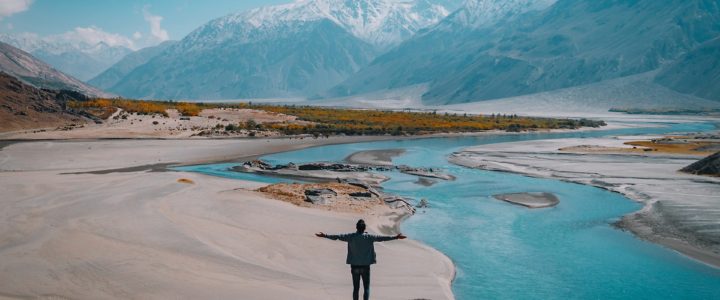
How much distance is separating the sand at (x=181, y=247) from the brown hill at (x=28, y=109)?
1836 inches

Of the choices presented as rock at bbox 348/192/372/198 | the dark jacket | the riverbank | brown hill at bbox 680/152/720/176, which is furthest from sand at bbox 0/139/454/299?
brown hill at bbox 680/152/720/176

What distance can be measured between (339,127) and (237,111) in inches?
978

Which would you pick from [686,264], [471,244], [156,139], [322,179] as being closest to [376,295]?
[471,244]

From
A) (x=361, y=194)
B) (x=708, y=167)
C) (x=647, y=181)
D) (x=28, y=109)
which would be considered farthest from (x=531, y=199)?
(x=28, y=109)

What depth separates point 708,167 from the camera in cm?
3947

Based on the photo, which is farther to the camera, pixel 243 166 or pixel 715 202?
pixel 243 166

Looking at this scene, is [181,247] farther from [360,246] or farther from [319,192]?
[319,192]

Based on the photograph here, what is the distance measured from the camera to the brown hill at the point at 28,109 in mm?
72500

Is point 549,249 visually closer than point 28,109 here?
Yes

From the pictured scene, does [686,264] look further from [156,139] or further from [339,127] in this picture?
[339,127]

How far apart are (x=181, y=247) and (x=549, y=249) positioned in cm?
1252

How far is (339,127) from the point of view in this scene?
300ft

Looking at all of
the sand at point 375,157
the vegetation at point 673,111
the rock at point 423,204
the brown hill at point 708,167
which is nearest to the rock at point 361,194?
the rock at point 423,204

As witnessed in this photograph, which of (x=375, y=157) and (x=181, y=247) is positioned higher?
(x=181, y=247)
